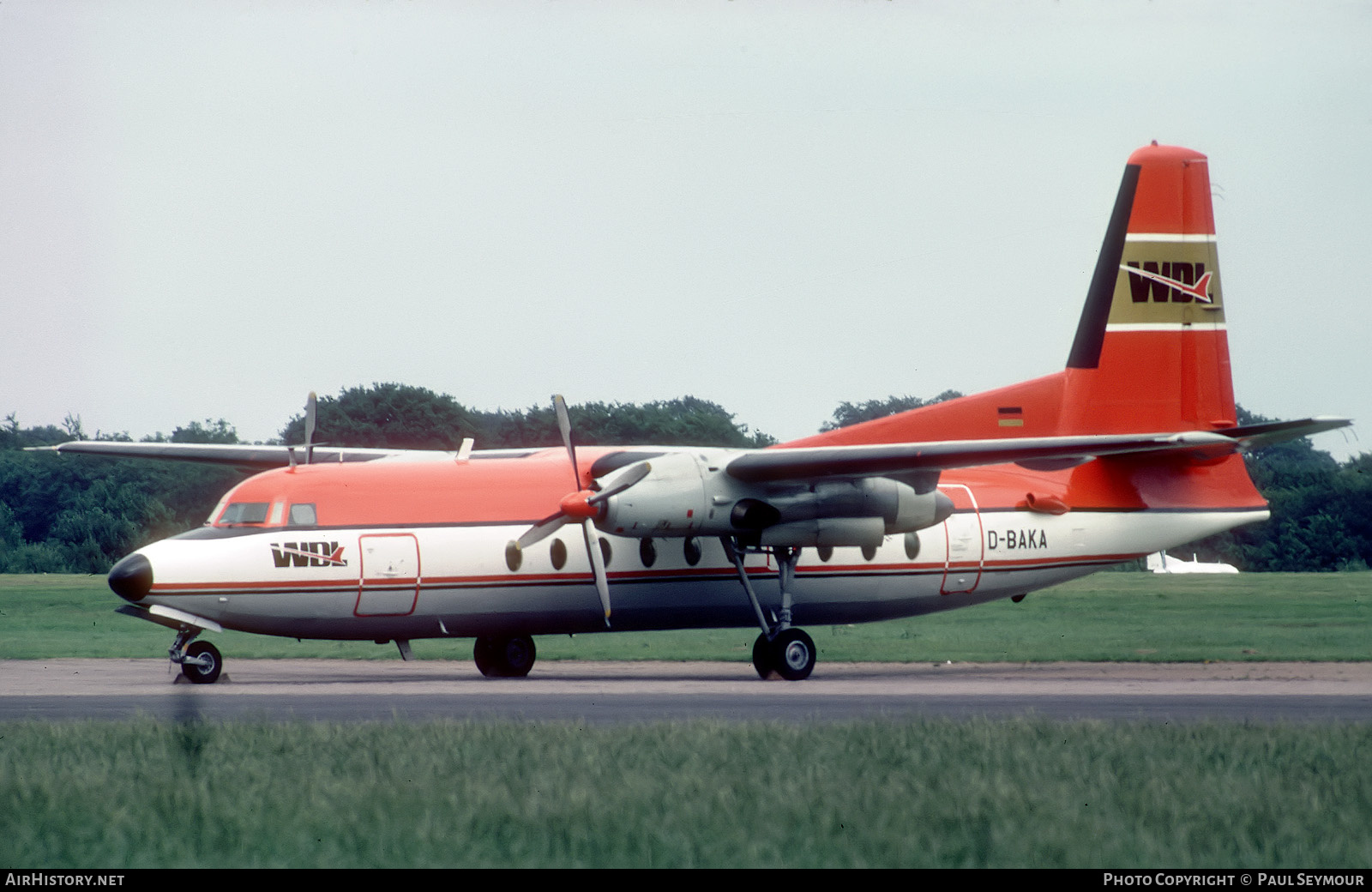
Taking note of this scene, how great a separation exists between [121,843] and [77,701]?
10.6 m

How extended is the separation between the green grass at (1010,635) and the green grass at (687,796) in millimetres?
15060

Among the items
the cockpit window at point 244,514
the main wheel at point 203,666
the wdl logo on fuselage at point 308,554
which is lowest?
the main wheel at point 203,666

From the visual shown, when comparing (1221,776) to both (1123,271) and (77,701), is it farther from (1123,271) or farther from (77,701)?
(1123,271)

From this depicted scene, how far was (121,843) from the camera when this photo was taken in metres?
9.75

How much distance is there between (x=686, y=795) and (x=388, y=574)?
1255cm

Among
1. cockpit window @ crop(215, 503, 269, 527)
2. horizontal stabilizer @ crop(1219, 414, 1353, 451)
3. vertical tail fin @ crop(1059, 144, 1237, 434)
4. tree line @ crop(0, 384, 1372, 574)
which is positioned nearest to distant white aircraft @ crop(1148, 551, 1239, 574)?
tree line @ crop(0, 384, 1372, 574)

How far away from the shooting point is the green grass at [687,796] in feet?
30.7

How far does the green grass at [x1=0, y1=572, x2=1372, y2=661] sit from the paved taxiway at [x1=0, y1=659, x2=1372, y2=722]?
1.81m

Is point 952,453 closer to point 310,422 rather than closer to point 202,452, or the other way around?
point 310,422

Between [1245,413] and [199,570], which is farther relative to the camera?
[1245,413]

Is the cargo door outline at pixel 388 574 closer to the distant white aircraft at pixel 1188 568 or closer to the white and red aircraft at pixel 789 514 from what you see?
the white and red aircraft at pixel 789 514

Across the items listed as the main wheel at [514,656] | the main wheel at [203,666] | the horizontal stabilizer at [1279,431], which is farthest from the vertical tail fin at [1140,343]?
the main wheel at [203,666]

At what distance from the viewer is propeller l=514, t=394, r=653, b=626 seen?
2220cm

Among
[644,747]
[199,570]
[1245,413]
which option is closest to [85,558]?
[199,570]
